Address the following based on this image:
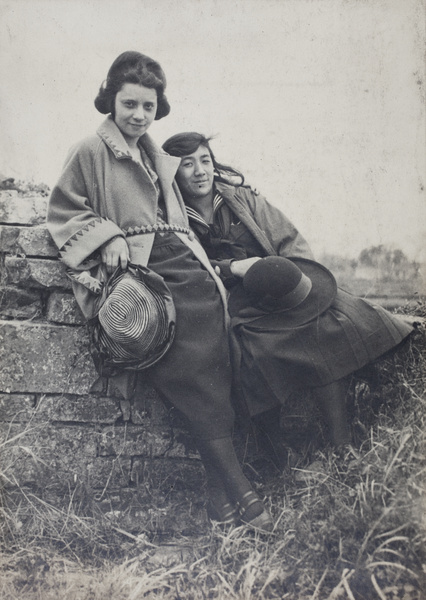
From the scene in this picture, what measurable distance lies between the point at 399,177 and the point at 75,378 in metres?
2.18

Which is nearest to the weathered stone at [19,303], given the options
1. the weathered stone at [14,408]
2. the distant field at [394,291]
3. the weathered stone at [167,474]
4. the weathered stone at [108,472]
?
the weathered stone at [14,408]

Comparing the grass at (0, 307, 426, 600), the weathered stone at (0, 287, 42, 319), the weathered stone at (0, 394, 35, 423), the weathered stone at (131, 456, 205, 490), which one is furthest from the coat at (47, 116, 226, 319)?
the grass at (0, 307, 426, 600)

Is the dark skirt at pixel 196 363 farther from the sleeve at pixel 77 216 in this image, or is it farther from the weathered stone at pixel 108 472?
the weathered stone at pixel 108 472

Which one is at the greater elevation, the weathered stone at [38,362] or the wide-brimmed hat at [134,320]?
the wide-brimmed hat at [134,320]

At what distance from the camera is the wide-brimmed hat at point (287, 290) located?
100 inches

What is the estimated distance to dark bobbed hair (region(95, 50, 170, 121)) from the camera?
258 cm

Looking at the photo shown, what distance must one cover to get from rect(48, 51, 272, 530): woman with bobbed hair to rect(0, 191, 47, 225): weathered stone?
10.5 inches

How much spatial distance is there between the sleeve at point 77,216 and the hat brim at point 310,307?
0.81 meters

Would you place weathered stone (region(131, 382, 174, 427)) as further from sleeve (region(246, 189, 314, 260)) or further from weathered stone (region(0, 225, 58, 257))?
sleeve (region(246, 189, 314, 260))

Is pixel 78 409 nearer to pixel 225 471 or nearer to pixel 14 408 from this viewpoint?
pixel 14 408

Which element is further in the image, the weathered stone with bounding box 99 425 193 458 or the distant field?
the distant field

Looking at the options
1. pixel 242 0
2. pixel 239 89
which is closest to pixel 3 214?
pixel 239 89

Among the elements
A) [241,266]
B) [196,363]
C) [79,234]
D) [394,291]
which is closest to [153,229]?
[79,234]

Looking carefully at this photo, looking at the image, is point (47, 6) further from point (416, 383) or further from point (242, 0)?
point (416, 383)
